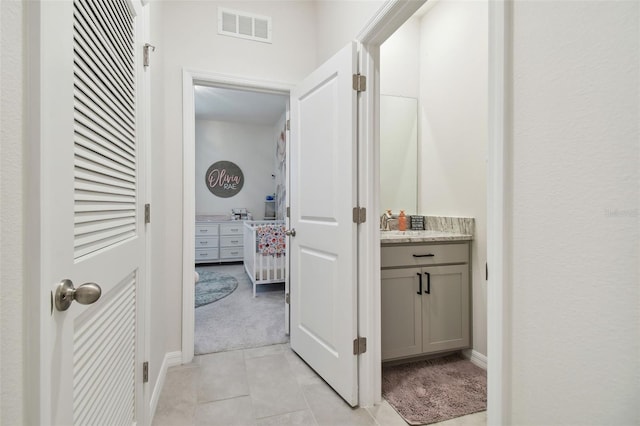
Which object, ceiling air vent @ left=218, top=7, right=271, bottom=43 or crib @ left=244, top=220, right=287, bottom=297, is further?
crib @ left=244, top=220, right=287, bottom=297

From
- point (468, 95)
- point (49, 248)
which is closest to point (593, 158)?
point (49, 248)

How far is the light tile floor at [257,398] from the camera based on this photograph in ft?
5.41

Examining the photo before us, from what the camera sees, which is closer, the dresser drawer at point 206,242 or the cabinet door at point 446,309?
the cabinet door at point 446,309

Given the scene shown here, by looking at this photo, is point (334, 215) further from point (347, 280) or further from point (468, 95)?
point (468, 95)

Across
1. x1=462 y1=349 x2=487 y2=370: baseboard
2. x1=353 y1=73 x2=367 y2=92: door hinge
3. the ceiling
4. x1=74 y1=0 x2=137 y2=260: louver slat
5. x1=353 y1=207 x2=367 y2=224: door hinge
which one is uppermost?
the ceiling

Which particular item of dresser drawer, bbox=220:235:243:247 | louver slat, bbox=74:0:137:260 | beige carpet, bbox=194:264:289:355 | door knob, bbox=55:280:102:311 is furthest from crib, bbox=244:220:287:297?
door knob, bbox=55:280:102:311

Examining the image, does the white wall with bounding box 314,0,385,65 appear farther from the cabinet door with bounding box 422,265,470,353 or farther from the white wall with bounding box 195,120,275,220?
the white wall with bounding box 195,120,275,220

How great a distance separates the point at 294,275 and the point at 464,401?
1316 millimetres

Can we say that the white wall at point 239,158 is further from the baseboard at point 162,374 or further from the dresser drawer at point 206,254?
the baseboard at point 162,374

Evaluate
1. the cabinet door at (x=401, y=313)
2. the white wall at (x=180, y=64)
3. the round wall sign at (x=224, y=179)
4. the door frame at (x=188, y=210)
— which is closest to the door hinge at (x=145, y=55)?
the white wall at (x=180, y=64)

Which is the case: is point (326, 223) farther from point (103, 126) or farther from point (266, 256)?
point (266, 256)

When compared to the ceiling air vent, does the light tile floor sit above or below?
below

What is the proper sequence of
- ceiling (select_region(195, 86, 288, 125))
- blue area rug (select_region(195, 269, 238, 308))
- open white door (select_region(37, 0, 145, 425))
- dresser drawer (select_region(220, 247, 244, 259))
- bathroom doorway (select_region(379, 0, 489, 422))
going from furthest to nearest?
1. dresser drawer (select_region(220, 247, 244, 259))
2. ceiling (select_region(195, 86, 288, 125))
3. blue area rug (select_region(195, 269, 238, 308))
4. bathroom doorway (select_region(379, 0, 489, 422))
5. open white door (select_region(37, 0, 145, 425))

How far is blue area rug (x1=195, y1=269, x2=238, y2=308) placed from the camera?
12.6 ft
